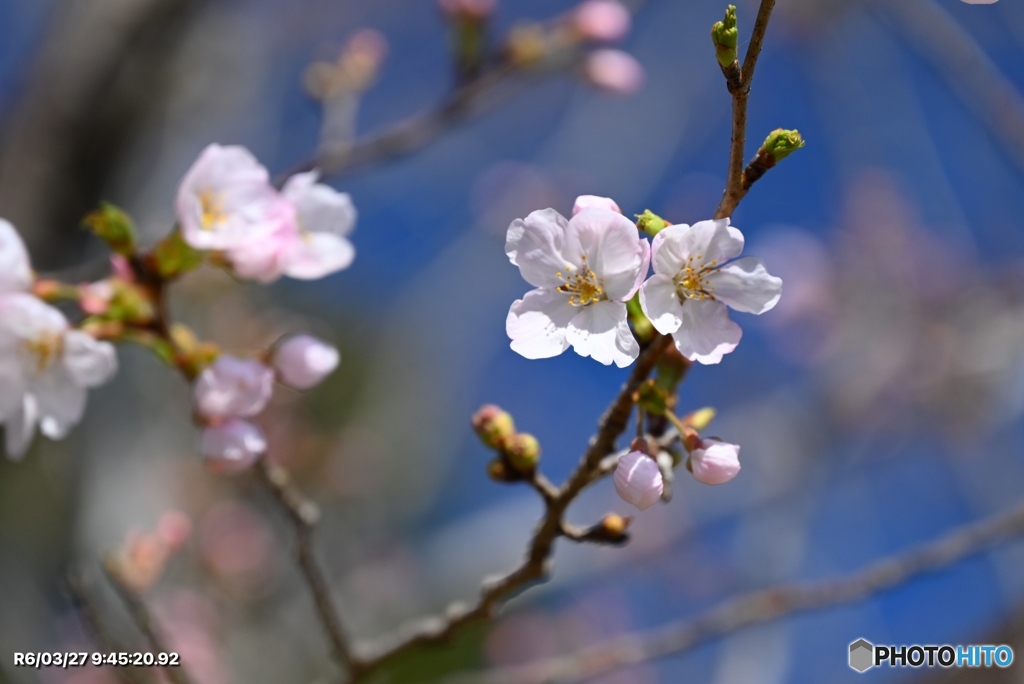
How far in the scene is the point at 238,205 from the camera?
1205 millimetres

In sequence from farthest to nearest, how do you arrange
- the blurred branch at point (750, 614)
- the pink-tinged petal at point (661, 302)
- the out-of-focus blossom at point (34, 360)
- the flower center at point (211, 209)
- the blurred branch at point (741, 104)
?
the blurred branch at point (750, 614)
the flower center at point (211, 209)
the out-of-focus blossom at point (34, 360)
the pink-tinged petal at point (661, 302)
the blurred branch at point (741, 104)

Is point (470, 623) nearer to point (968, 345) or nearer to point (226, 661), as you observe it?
point (226, 661)

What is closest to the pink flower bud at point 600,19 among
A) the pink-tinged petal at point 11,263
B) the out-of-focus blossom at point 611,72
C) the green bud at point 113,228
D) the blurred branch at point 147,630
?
the out-of-focus blossom at point 611,72

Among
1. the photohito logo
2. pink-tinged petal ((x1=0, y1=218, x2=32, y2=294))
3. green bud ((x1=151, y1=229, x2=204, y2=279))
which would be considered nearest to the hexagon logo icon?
the photohito logo

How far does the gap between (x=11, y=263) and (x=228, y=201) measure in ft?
1.03

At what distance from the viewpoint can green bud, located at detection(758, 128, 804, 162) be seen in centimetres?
74

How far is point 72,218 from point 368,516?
3434 mm

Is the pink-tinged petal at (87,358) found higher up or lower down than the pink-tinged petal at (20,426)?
higher up

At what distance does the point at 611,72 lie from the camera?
2480 millimetres

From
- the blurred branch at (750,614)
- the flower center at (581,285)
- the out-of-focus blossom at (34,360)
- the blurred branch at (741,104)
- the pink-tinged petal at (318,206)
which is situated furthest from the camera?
the blurred branch at (750,614)

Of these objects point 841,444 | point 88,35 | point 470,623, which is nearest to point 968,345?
point 841,444

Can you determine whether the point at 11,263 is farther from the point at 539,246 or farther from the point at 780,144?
the point at 780,144

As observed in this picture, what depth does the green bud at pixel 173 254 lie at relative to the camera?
3.79ft

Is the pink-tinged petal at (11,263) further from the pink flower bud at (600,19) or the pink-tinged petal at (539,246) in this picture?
the pink flower bud at (600,19)
